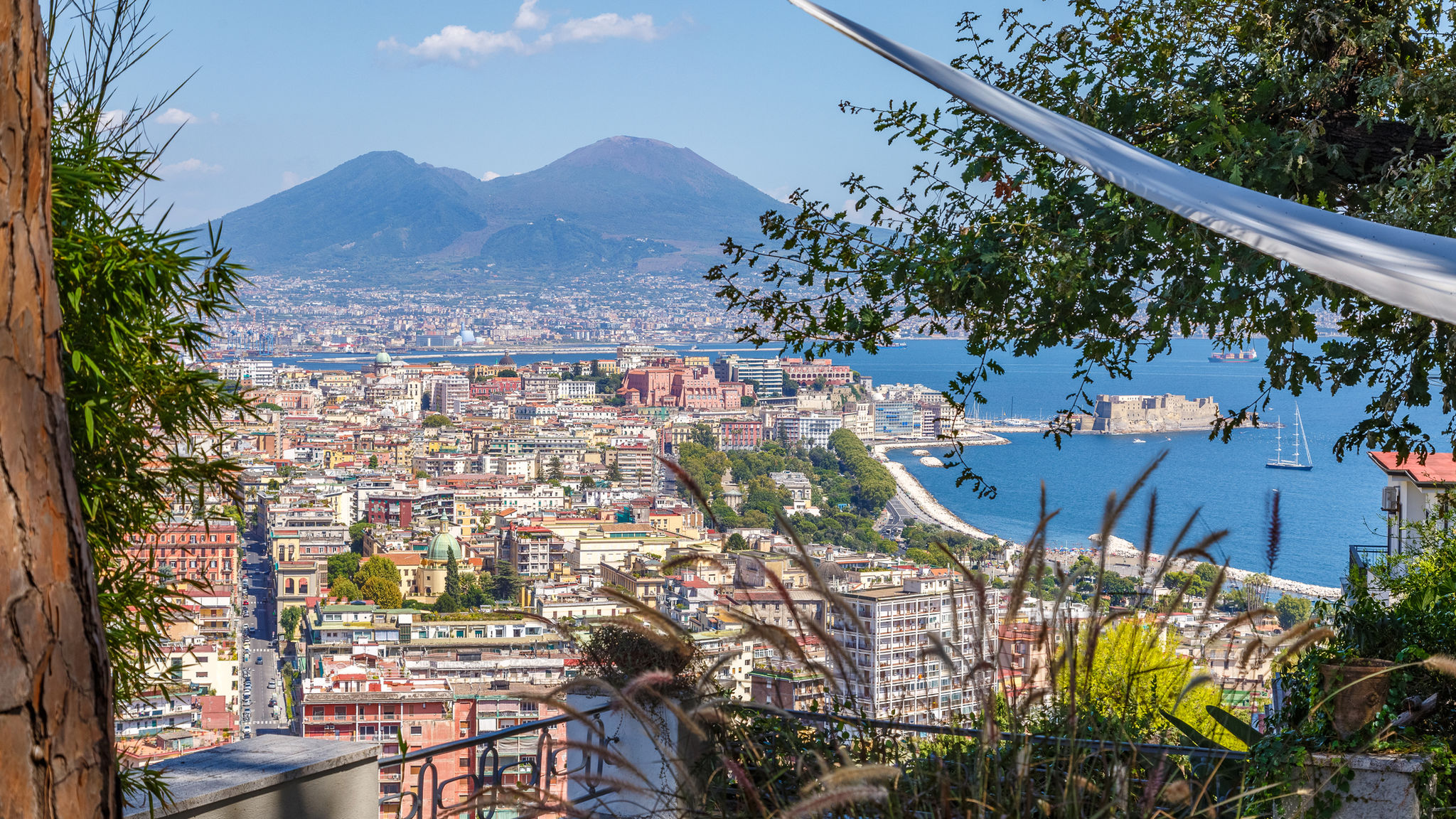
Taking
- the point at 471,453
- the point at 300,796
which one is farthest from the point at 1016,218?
the point at 471,453

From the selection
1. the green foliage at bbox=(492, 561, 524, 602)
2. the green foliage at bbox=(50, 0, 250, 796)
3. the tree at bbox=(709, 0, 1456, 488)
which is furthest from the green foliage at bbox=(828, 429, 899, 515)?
the green foliage at bbox=(50, 0, 250, 796)

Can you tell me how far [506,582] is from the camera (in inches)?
866

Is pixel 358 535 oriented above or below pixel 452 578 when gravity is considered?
above

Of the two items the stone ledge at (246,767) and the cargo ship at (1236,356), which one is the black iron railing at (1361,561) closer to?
the cargo ship at (1236,356)

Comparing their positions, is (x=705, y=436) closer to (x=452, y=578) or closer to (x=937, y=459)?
(x=452, y=578)

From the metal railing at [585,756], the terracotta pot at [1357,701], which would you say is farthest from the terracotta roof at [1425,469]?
the metal railing at [585,756]

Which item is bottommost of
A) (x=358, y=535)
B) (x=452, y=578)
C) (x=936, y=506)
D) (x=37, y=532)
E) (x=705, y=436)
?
(x=452, y=578)

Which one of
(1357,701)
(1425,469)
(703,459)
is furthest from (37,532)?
(703,459)

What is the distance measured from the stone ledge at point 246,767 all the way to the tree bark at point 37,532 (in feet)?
2.10

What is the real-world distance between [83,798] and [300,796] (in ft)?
2.98

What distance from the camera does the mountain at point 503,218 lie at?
243ft

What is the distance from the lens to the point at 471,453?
128ft

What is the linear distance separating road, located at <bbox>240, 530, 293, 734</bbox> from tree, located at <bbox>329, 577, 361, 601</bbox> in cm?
126

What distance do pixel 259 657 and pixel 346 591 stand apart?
8.79 feet
